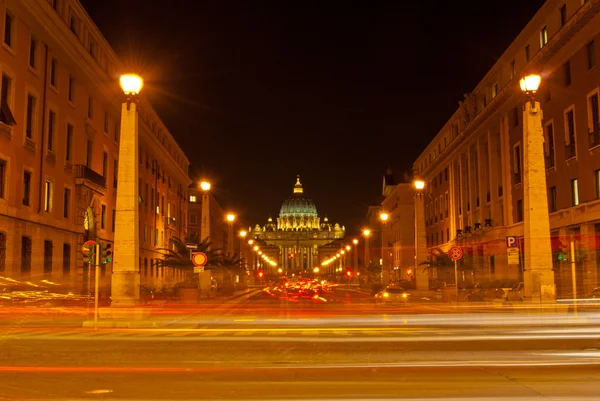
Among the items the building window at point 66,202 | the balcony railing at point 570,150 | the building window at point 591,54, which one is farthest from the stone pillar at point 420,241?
the building window at point 66,202

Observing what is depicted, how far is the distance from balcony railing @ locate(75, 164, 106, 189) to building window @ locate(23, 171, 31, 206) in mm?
6823

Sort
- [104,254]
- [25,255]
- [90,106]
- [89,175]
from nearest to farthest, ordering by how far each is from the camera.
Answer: [104,254] < [25,255] < [89,175] < [90,106]

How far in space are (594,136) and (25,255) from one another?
2827 cm

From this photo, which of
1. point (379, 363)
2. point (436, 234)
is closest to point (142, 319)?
point (379, 363)

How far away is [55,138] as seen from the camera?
118 ft

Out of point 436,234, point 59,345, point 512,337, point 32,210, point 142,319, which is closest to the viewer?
point 59,345

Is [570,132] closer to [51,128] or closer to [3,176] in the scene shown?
[51,128]

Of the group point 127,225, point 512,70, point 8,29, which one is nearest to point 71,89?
point 8,29

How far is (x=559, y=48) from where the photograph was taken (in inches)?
1409

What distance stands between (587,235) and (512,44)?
1634 centimetres

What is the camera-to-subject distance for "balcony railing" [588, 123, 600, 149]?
106 feet

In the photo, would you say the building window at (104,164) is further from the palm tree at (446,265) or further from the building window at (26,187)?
the palm tree at (446,265)

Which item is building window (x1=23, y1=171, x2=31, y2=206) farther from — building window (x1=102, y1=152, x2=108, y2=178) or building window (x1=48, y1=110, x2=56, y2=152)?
building window (x1=102, y1=152, x2=108, y2=178)

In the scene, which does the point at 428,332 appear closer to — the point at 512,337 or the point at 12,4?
the point at 512,337
